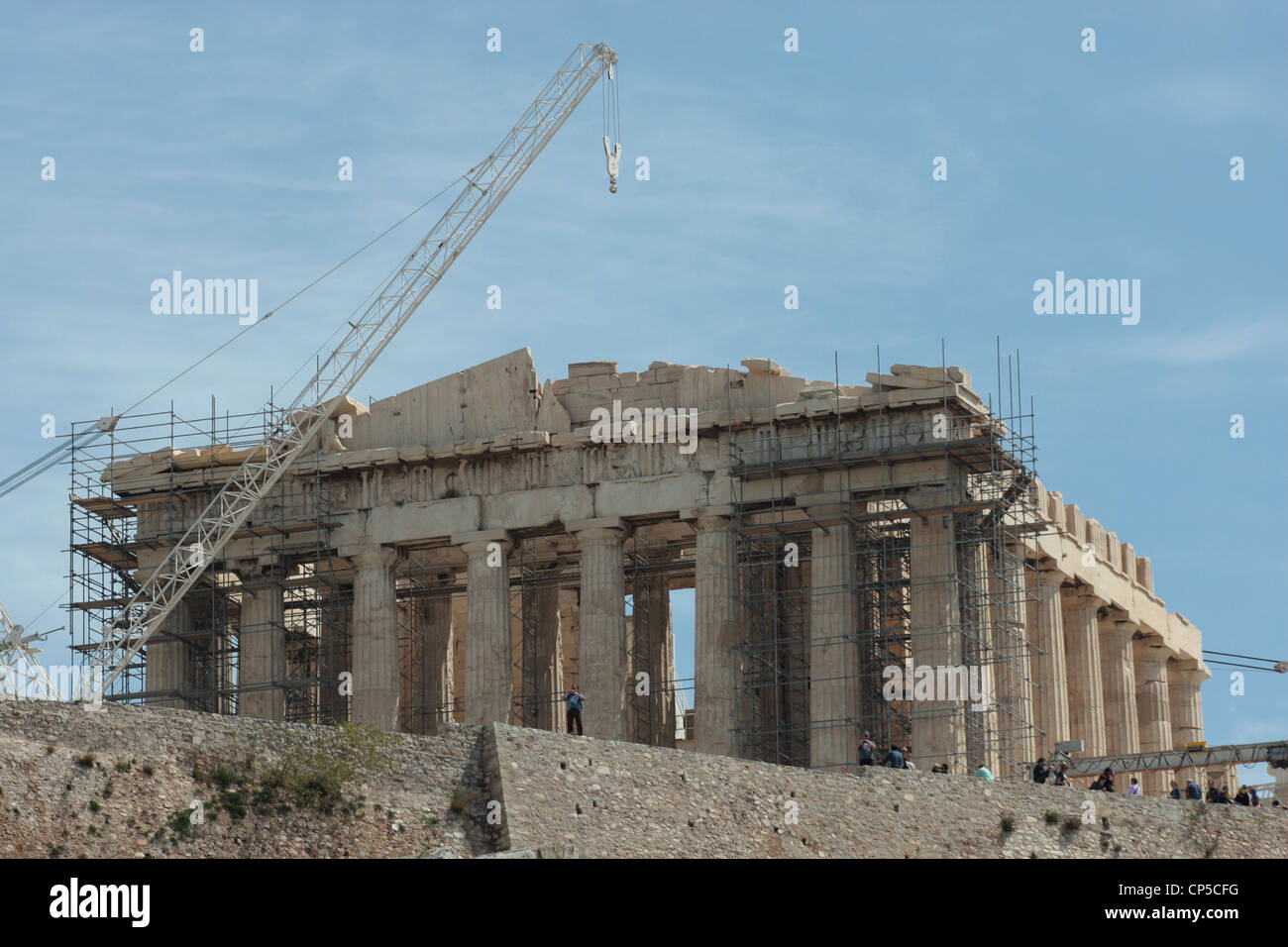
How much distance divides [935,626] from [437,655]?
1746 cm

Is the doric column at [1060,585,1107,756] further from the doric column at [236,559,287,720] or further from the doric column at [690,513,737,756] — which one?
the doric column at [236,559,287,720]

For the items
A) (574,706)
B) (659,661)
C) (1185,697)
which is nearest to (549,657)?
(659,661)

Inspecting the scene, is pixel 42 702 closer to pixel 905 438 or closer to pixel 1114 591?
pixel 905 438

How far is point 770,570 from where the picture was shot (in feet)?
247

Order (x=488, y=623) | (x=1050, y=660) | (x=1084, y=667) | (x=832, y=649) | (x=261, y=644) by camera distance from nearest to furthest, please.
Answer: (x=832, y=649) → (x=488, y=623) → (x=261, y=644) → (x=1050, y=660) → (x=1084, y=667)

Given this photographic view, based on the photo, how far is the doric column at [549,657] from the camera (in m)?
79.1

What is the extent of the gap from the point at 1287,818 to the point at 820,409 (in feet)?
57.6

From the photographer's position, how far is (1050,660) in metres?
78.4

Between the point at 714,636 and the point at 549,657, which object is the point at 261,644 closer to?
the point at 549,657

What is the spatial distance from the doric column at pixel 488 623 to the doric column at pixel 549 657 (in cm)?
392

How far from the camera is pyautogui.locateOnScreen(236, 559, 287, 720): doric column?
253 feet

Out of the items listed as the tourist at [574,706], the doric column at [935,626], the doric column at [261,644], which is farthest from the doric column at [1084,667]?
the doric column at [261,644]

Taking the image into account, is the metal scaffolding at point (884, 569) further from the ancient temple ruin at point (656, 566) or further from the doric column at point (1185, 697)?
the doric column at point (1185, 697)

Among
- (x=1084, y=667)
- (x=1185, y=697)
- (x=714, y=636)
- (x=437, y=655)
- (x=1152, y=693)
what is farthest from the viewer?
(x=1185, y=697)
